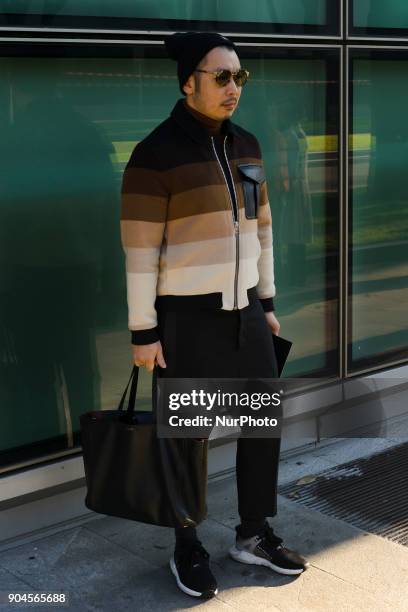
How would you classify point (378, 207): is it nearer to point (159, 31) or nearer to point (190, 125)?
point (159, 31)

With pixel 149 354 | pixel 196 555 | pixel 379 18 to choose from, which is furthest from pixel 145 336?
pixel 379 18

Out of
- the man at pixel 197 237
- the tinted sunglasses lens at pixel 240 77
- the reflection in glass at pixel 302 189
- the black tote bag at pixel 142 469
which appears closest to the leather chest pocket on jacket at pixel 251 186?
the man at pixel 197 237

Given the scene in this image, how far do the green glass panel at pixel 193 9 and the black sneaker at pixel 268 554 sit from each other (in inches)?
92.0

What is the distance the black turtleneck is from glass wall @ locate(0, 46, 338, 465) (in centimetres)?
77

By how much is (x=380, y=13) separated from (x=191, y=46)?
227cm

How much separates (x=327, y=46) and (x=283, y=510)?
2.42m

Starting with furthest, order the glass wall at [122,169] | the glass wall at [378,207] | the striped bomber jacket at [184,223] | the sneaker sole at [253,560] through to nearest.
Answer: the glass wall at [378,207], the glass wall at [122,169], the sneaker sole at [253,560], the striped bomber jacket at [184,223]

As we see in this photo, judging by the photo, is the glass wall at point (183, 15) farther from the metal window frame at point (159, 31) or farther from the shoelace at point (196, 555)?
the shoelace at point (196, 555)

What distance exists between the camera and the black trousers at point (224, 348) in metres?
3.98

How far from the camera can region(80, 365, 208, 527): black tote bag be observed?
397 centimetres

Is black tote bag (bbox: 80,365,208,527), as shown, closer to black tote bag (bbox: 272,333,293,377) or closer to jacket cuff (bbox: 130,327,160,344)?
jacket cuff (bbox: 130,327,160,344)

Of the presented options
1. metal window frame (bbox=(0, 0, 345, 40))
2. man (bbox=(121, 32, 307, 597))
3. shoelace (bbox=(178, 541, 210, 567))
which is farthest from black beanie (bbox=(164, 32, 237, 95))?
shoelace (bbox=(178, 541, 210, 567))

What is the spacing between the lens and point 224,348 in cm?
403

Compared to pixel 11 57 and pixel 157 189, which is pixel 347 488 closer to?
pixel 157 189
